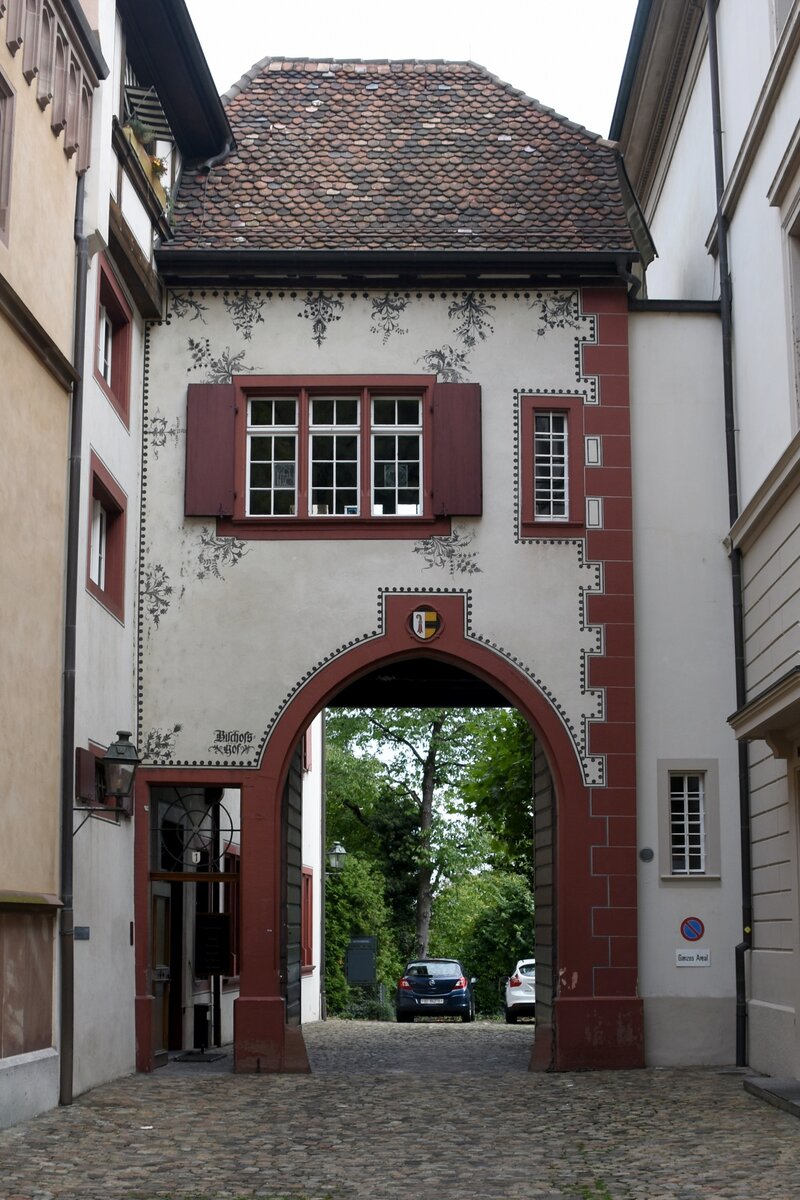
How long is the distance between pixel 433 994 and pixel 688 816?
55.1 ft

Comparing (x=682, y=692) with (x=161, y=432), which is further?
(x=161, y=432)

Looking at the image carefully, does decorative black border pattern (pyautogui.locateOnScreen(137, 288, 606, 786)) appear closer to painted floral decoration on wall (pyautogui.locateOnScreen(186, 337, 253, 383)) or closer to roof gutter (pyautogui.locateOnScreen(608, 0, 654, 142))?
painted floral decoration on wall (pyautogui.locateOnScreen(186, 337, 253, 383))

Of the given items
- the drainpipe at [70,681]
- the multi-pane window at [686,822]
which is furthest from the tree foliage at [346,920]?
the drainpipe at [70,681]

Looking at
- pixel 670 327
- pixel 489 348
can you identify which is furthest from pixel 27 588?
pixel 670 327

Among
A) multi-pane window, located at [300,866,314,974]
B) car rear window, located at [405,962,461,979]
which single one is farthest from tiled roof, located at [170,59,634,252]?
car rear window, located at [405,962,461,979]

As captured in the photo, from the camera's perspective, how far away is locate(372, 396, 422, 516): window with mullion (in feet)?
55.9

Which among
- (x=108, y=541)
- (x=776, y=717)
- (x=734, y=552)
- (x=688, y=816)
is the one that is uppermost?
(x=108, y=541)

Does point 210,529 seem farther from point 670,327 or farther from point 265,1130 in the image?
point 265,1130

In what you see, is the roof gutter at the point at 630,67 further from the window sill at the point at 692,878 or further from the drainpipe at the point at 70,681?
the window sill at the point at 692,878

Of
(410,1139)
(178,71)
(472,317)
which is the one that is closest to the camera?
(410,1139)

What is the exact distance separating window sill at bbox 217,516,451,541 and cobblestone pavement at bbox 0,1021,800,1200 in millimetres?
5256

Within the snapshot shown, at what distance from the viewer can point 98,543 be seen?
16062 mm

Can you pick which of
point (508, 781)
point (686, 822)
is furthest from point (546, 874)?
point (508, 781)

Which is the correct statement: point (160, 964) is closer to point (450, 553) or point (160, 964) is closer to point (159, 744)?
point (159, 744)
